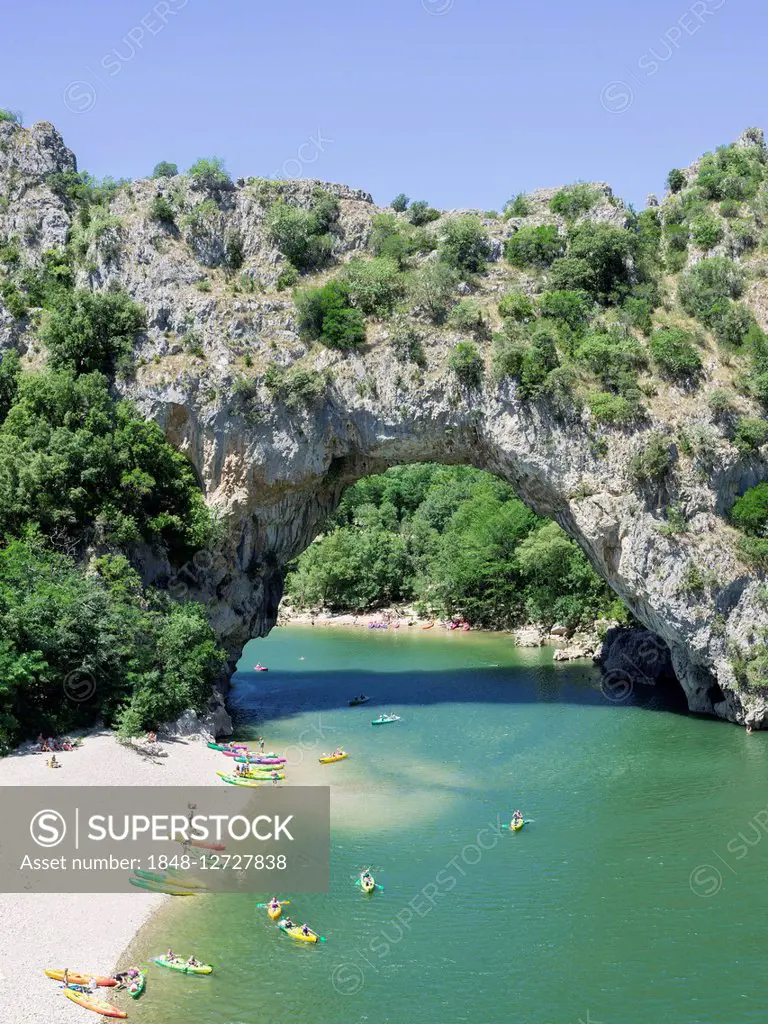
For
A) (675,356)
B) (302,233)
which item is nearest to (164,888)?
(675,356)

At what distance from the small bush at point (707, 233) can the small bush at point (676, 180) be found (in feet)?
23.9

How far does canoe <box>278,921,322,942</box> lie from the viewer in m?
22.4

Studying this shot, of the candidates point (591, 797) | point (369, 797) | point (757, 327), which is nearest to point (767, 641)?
point (591, 797)

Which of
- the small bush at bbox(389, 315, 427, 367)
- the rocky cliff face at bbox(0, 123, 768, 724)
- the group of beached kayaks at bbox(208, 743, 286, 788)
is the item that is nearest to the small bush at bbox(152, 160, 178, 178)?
the rocky cliff face at bbox(0, 123, 768, 724)

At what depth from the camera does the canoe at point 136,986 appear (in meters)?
19.9

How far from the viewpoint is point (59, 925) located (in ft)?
74.2

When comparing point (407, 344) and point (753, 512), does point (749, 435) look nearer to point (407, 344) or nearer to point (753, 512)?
point (753, 512)

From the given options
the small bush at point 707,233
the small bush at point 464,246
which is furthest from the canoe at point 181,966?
the small bush at point 707,233

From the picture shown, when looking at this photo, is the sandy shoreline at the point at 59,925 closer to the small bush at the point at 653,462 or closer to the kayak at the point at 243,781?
the kayak at the point at 243,781

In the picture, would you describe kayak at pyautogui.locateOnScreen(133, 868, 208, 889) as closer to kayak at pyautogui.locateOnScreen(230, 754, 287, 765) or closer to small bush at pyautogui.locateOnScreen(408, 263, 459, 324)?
kayak at pyautogui.locateOnScreen(230, 754, 287, 765)

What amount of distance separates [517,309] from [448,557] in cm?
2990

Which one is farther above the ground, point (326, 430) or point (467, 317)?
point (467, 317)

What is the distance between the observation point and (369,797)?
3206 centimetres

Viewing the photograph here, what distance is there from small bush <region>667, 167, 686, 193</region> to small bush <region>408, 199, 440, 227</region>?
571 inches
